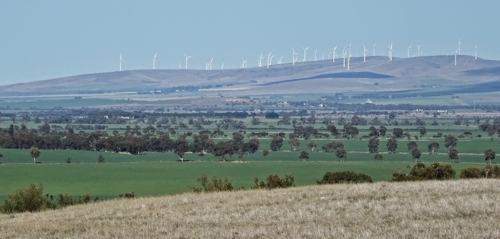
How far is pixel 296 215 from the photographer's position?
82.6 feet

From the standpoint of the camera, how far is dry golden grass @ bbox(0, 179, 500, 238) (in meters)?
21.8

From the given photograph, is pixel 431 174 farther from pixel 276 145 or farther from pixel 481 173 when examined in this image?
pixel 276 145

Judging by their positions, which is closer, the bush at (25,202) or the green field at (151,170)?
the bush at (25,202)

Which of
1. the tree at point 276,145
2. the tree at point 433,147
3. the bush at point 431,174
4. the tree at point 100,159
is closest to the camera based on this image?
the bush at point 431,174

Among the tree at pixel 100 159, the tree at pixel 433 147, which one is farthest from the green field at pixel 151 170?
the tree at pixel 433 147

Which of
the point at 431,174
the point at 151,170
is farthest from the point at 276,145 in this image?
the point at 431,174

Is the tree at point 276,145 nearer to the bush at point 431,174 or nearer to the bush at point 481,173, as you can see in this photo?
the bush at point 481,173

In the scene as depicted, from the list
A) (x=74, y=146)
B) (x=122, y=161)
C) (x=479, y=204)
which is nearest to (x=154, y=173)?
(x=122, y=161)

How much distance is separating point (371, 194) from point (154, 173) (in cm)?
4849

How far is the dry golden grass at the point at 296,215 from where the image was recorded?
21.8 m

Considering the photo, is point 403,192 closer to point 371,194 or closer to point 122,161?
point 371,194

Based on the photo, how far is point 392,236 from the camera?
20484 mm

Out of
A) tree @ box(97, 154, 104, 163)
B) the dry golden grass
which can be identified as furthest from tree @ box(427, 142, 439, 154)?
the dry golden grass

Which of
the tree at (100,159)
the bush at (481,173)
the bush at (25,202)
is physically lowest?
the tree at (100,159)
